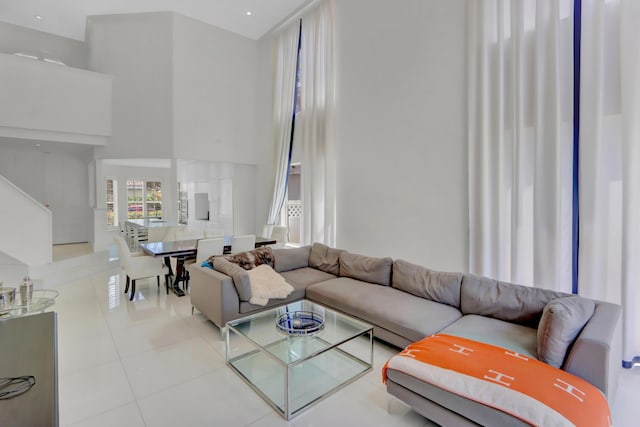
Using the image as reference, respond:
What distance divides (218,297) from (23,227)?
3.92 meters

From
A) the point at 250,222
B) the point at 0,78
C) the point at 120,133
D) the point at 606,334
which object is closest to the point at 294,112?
the point at 250,222

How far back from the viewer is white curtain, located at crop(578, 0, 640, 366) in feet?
8.11

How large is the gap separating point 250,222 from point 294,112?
2916 millimetres

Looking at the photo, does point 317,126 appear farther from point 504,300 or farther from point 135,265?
point 504,300

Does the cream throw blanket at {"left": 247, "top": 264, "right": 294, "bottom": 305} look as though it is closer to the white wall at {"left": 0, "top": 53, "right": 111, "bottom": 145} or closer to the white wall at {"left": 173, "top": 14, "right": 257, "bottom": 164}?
the white wall at {"left": 173, "top": 14, "right": 257, "bottom": 164}

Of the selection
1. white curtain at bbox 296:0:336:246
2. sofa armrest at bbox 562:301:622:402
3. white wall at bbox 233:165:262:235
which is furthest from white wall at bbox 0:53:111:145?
sofa armrest at bbox 562:301:622:402

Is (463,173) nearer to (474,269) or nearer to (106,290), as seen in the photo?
(474,269)

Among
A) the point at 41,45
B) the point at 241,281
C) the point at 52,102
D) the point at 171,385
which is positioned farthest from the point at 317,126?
the point at 41,45

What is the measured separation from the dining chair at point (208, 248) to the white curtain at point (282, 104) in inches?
89.4

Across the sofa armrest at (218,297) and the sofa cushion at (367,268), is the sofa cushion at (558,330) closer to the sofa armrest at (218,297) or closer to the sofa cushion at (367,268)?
the sofa cushion at (367,268)

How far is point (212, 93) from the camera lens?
6809 millimetres

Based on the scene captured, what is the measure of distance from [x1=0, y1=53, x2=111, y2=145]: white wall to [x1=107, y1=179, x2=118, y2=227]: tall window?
1.89 m

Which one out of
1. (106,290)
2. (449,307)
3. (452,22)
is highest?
(452,22)

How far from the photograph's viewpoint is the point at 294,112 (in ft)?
20.5
